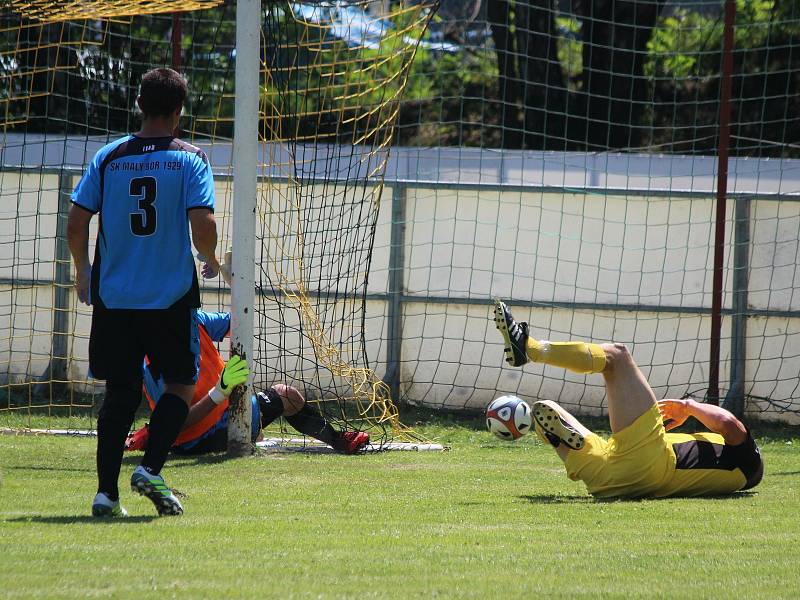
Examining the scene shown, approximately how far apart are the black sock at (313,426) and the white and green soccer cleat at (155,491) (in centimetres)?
281

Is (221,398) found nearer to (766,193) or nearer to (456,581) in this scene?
(456,581)

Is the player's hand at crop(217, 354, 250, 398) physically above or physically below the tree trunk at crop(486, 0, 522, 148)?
below

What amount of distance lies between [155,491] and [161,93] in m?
1.80

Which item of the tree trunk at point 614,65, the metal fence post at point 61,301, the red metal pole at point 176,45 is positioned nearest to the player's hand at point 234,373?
the red metal pole at point 176,45

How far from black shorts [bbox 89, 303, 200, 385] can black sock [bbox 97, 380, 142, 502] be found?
2.4 inches

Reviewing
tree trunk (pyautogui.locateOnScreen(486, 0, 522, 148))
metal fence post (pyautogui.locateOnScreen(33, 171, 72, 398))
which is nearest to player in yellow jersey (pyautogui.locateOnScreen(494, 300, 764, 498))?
metal fence post (pyautogui.locateOnScreen(33, 171, 72, 398))

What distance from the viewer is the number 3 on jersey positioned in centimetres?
516

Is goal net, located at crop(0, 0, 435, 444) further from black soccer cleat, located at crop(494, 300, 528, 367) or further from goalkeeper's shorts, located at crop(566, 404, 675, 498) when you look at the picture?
goalkeeper's shorts, located at crop(566, 404, 675, 498)

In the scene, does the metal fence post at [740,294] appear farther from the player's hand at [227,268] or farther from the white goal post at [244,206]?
the player's hand at [227,268]

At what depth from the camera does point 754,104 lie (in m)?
19.1

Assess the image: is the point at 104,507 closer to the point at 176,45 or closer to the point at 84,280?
the point at 84,280

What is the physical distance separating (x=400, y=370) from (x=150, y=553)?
676 centimetres

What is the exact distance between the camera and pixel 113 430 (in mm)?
5152

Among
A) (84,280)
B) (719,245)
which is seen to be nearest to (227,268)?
(84,280)
